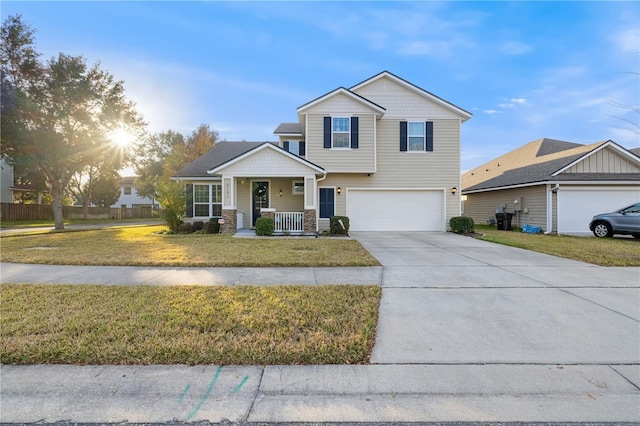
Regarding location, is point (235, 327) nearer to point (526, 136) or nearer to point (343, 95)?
point (343, 95)

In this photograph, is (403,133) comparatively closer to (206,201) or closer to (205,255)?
(206,201)

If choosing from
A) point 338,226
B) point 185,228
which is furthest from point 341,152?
point 185,228

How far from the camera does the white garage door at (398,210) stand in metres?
15.6

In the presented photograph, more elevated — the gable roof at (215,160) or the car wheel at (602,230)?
the gable roof at (215,160)

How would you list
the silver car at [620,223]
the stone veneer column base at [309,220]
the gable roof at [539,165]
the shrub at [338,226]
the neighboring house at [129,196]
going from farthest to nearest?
1. the neighboring house at [129,196]
2. the gable roof at [539,165]
3. the shrub at [338,226]
4. the stone veneer column base at [309,220]
5. the silver car at [620,223]

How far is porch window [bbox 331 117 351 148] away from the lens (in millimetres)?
14570

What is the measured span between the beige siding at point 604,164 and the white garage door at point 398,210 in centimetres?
644

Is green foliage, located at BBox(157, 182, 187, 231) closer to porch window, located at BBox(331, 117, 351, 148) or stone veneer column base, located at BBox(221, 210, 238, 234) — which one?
stone veneer column base, located at BBox(221, 210, 238, 234)

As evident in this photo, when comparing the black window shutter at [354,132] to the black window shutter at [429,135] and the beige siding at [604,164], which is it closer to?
the black window shutter at [429,135]

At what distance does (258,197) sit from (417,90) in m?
9.62

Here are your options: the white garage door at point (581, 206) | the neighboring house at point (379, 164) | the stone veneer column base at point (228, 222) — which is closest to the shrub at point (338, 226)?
the neighboring house at point (379, 164)

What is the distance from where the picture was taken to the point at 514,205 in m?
17.7

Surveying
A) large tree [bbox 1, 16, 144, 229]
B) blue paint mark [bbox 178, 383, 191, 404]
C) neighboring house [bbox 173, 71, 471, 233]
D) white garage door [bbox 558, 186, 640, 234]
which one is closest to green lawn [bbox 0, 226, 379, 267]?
blue paint mark [bbox 178, 383, 191, 404]

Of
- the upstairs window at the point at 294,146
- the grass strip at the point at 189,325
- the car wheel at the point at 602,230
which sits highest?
the upstairs window at the point at 294,146
